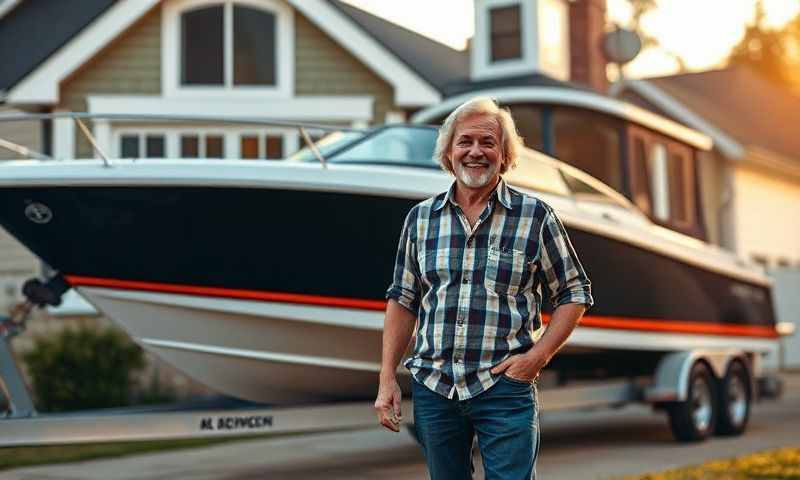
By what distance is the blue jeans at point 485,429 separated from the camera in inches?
165

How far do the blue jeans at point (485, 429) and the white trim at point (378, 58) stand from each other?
459 inches

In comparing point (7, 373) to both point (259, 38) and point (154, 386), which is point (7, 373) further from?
point (259, 38)

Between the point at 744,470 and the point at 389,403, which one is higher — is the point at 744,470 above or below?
below

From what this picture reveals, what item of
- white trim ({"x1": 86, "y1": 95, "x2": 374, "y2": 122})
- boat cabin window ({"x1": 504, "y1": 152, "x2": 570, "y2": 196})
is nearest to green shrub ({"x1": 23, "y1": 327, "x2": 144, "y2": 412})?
white trim ({"x1": 86, "y1": 95, "x2": 374, "y2": 122})

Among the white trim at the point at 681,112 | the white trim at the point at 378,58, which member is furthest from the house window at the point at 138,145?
the white trim at the point at 681,112

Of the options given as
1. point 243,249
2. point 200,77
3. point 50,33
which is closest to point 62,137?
point 200,77

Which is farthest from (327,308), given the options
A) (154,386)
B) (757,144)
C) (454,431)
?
(757,144)

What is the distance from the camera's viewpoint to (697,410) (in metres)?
11.3

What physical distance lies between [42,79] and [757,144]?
16603 millimetres

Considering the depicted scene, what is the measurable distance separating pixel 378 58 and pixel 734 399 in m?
6.41

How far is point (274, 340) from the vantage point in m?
8.41

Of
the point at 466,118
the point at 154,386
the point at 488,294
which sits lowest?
the point at 154,386

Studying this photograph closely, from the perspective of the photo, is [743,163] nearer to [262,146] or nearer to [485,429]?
[262,146]

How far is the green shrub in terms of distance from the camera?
13.7 meters
